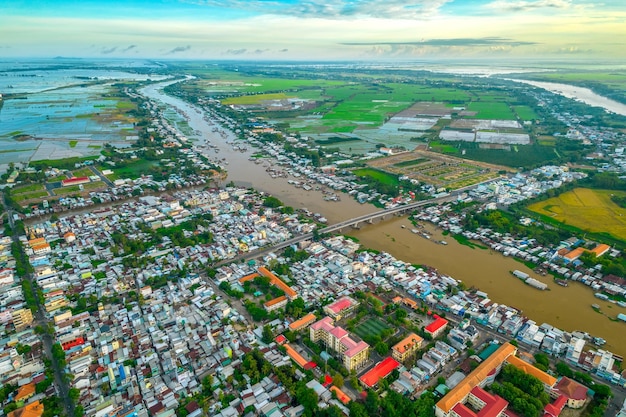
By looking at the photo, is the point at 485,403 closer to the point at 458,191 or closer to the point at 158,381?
the point at 158,381

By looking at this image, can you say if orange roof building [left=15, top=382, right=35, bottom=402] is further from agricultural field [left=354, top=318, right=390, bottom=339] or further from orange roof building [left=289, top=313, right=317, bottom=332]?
agricultural field [left=354, top=318, right=390, bottom=339]

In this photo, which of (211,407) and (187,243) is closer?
(211,407)

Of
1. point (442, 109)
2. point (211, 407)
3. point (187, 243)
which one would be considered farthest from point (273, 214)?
point (442, 109)

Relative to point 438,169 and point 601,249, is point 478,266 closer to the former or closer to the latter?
point 601,249

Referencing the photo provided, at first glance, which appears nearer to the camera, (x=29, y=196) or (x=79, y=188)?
(x=29, y=196)

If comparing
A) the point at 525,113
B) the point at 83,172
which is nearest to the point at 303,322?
the point at 83,172
